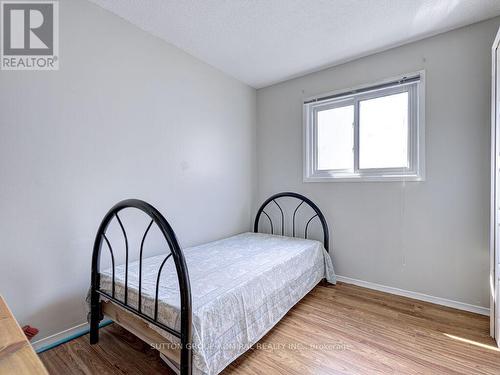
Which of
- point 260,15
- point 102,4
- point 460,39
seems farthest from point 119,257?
point 460,39

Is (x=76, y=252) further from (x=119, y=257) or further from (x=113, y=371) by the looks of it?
(x=113, y=371)

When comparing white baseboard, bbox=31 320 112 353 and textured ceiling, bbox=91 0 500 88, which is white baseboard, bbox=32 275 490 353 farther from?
textured ceiling, bbox=91 0 500 88

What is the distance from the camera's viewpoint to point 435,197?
6.64 feet

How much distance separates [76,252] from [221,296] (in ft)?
3.58

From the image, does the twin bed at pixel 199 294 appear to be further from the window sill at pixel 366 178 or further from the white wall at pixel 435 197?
the window sill at pixel 366 178

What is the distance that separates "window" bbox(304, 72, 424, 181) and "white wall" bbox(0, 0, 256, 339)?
4.19 ft

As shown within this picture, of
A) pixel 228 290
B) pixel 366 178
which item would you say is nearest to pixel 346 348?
pixel 228 290

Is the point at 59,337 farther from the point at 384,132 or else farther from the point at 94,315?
the point at 384,132

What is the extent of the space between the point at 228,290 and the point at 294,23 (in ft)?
6.58

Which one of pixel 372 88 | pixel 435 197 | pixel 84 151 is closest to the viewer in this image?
pixel 84 151

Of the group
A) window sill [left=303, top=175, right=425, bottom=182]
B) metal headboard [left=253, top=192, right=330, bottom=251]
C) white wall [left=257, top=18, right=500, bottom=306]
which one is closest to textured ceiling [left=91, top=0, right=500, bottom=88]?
white wall [left=257, top=18, right=500, bottom=306]

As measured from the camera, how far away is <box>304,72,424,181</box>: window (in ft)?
7.00

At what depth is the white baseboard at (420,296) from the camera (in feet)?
6.17

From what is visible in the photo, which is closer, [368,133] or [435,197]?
[435,197]
